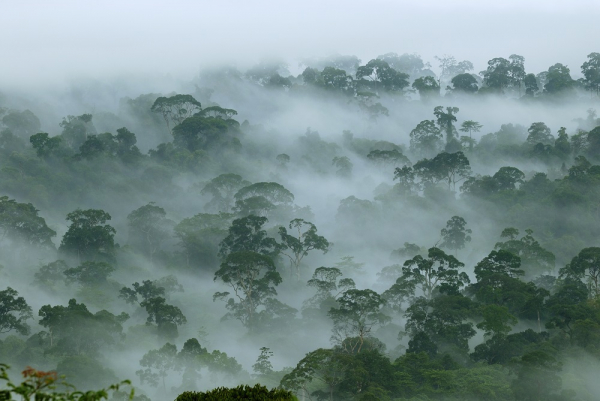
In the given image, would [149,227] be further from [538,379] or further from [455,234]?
[538,379]

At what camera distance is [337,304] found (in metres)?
61.8

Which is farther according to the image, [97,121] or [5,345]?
[97,121]

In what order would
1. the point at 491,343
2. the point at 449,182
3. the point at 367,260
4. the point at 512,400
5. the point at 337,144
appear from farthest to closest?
the point at 337,144
the point at 449,182
the point at 367,260
the point at 491,343
the point at 512,400

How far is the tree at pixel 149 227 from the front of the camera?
75562mm

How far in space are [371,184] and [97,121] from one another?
45.0 m

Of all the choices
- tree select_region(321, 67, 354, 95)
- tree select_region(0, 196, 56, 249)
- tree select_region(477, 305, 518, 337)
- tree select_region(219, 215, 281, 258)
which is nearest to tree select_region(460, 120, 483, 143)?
tree select_region(321, 67, 354, 95)

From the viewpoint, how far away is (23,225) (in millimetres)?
68812

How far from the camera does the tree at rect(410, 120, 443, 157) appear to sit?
99.1m

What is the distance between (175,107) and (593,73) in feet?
215

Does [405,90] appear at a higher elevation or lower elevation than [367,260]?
higher

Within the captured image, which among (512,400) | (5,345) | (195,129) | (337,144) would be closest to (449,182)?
(337,144)

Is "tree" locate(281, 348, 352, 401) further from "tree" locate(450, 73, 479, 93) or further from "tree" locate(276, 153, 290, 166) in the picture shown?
"tree" locate(450, 73, 479, 93)

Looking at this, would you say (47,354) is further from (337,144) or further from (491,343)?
(337,144)

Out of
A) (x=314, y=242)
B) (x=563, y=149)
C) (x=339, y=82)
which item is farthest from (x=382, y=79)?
(x=314, y=242)
